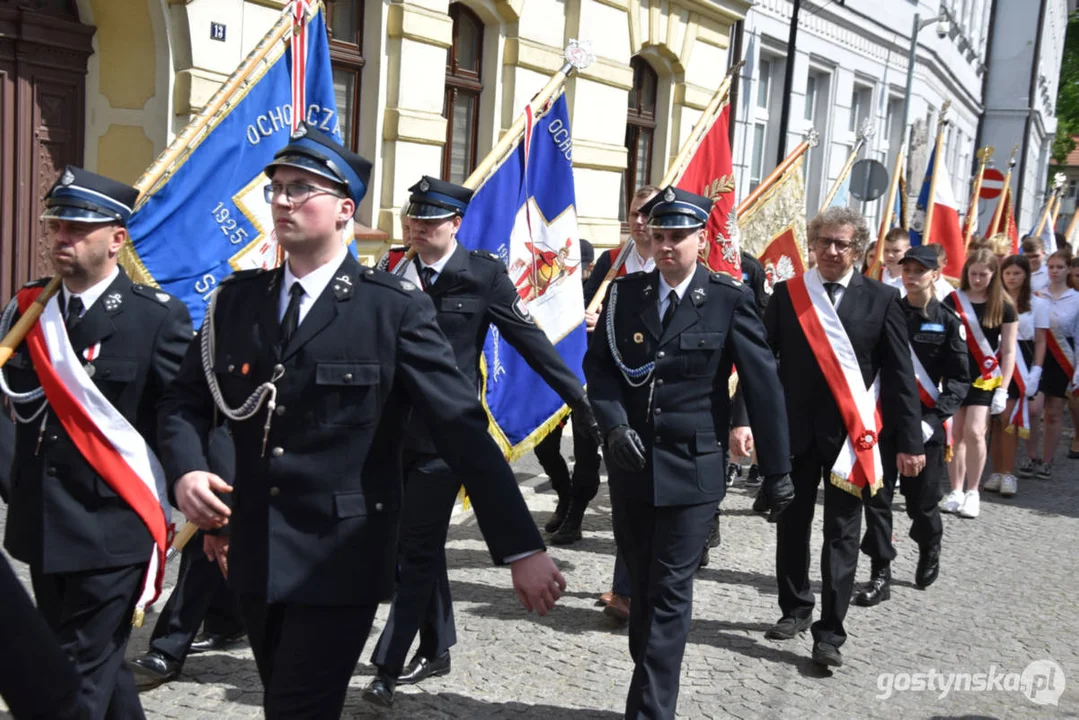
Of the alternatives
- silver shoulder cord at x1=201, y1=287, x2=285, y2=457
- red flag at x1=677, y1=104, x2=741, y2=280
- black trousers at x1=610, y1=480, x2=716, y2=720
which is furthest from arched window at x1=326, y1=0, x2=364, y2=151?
silver shoulder cord at x1=201, y1=287, x2=285, y2=457

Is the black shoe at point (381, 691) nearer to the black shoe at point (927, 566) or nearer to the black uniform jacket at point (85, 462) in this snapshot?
the black uniform jacket at point (85, 462)

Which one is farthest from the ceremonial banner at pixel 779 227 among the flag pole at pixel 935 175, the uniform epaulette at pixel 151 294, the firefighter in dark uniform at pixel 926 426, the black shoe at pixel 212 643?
the uniform epaulette at pixel 151 294

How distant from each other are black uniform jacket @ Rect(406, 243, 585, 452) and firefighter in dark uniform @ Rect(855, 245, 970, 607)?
2.06 meters

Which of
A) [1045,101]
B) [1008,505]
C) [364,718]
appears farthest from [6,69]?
[1045,101]

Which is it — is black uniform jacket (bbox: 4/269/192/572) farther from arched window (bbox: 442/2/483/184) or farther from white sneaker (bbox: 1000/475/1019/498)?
arched window (bbox: 442/2/483/184)

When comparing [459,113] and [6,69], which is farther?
[459,113]

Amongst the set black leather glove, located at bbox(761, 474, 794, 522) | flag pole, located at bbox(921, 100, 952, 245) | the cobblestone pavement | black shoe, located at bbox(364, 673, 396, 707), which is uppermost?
flag pole, located at bbox(921, 100, 952, 245)

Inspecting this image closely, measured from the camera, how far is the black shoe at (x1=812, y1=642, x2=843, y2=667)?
523 centimetres

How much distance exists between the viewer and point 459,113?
12203mm

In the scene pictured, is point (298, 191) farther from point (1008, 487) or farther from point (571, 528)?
point (1008, 487)

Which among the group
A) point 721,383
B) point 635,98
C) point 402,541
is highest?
point 635,98

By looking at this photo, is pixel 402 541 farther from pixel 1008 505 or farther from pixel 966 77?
pixel 966 77

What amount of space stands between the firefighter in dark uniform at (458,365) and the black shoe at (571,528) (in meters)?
2.13

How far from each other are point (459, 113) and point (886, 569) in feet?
23.8
